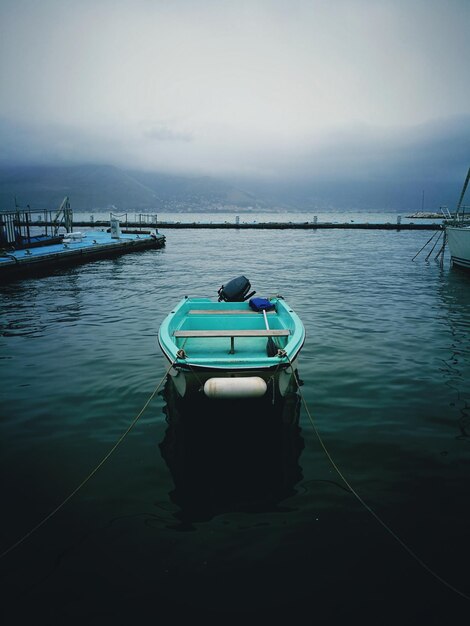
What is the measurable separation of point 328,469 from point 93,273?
976 inches

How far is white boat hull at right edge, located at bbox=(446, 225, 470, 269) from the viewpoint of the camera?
83.0 ft

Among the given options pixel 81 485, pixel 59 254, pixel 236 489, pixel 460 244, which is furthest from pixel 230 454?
pixel 59 254

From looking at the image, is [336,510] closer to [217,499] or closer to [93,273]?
[217,499]

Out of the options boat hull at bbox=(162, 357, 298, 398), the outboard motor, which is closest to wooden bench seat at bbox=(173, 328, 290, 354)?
boat hull at bbox=(162, 357, 298, 398)

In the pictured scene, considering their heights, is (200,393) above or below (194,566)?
above

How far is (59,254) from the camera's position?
28.9 meters

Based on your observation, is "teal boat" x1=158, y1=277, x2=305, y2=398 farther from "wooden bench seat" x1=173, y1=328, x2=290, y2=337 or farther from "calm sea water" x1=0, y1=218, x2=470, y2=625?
"calm sea water" x1=0, y1=218, x2=470, y2=625

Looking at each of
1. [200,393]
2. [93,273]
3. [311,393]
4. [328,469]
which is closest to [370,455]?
[328,469]

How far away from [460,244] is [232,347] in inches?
962

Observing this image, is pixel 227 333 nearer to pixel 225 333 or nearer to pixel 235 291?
pixel 225 333

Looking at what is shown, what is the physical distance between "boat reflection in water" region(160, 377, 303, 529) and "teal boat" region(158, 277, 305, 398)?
439mm

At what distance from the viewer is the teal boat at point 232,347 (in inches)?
244

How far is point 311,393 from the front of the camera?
8.85m

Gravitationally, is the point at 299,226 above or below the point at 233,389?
above
